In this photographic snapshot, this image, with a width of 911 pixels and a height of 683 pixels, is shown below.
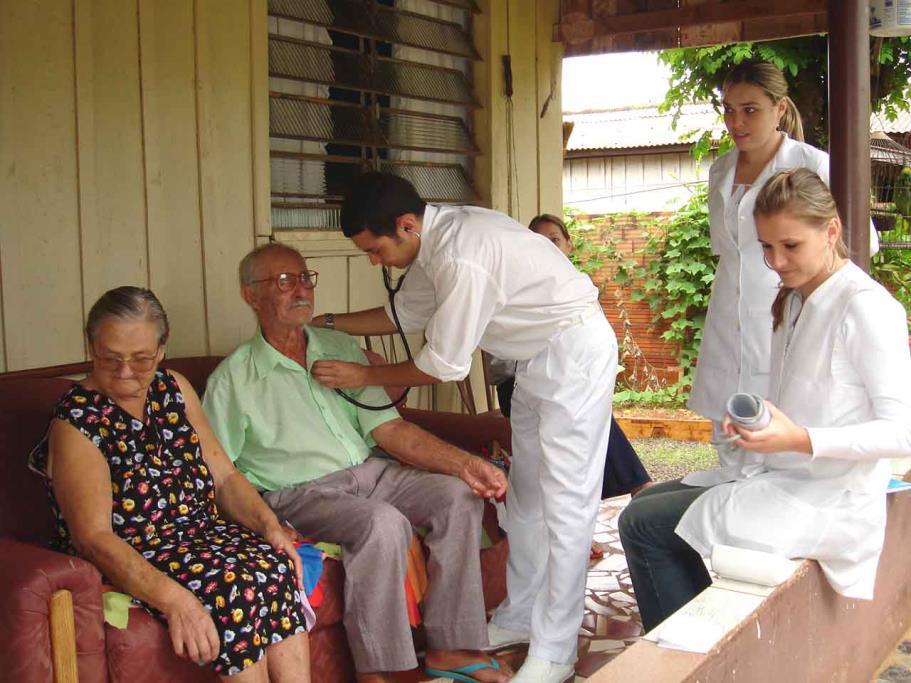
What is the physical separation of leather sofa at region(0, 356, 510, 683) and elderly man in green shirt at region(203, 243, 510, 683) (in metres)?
0.14

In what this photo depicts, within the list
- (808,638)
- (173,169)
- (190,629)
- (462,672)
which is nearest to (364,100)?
(173,169)

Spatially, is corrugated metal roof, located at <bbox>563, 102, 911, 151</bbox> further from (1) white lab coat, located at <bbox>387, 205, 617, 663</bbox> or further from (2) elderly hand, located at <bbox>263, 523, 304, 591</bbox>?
(2) elderly hand, located at <bbox>263, 523, 304, 591</bbox>

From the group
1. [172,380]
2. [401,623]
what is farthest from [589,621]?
[172,380]

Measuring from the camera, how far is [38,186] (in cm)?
341

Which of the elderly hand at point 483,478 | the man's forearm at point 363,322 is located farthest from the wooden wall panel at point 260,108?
the elderly hand at point 483,478

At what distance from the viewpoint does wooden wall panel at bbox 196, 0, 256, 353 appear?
13.1ft

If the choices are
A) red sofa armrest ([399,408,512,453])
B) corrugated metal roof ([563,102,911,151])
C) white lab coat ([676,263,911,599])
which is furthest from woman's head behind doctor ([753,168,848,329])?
corrugated metal roof ([563,102,911,151])

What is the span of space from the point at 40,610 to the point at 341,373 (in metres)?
1.19

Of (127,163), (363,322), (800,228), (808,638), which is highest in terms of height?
(127,163)

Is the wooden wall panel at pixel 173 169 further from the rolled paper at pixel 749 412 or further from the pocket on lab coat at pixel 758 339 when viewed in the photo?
the rolled paper at pixel 749 412

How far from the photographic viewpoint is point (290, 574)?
2684mm

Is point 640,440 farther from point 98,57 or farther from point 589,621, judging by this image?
point 98,57

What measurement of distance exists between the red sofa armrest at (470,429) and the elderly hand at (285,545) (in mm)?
1053

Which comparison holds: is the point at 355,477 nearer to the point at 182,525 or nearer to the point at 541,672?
the point at 182,525
